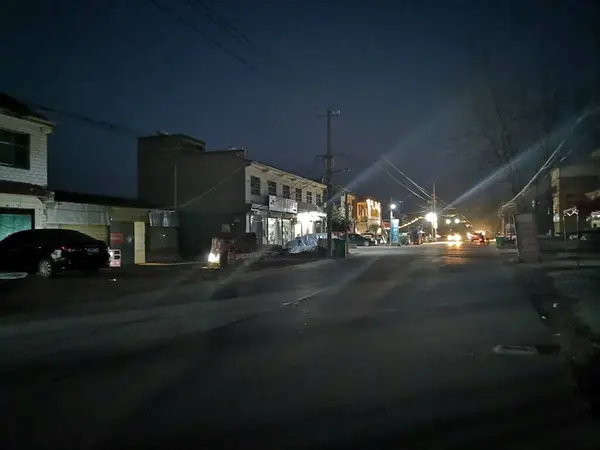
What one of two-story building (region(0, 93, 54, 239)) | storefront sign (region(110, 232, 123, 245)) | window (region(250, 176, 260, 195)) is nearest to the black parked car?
two-story building (region(0, 93, 54, 239))

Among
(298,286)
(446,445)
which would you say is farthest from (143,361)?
(298,286)

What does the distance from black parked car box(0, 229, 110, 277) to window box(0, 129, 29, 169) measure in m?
4.97

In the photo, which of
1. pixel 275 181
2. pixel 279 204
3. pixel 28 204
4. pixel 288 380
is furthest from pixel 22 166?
pixel 275 181

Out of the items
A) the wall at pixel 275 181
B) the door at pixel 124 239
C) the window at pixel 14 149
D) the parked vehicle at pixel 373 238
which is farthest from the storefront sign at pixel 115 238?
the parked vehicle at pixel 373 238

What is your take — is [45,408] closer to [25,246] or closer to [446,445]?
[446,445]

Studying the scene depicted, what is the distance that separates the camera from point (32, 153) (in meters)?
24.8

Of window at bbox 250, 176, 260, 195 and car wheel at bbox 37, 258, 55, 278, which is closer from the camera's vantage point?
car wheel at bbox 37, 258, 55, 278

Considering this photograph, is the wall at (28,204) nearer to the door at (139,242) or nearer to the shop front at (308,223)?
the door at (139,242)

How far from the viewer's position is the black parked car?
19.7 meters

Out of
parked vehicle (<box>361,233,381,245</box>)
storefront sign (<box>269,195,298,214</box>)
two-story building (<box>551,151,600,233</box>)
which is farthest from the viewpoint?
parked vehicle (<box>361,233,381,245</box>)

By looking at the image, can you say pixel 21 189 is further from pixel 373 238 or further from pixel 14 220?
pixel 373 238

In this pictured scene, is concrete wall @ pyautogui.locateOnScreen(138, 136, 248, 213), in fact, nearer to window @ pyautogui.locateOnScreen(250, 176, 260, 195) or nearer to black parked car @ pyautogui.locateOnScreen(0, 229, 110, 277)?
window @ pyautogui.locateOnScreen(250, 176, 260, 195)

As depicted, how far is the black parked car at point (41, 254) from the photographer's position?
64.7ft

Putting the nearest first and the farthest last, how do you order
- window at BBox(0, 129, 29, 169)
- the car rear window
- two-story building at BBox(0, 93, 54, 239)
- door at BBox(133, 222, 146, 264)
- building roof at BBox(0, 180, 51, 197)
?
the car rear window → building roof at BBox(0, 180, 51, 197) → two-story building at BBox(0, 93, 54, 239) → window at BBox(0, 129, 29, 169) → door at BBox(133, 222, 146, 264)
